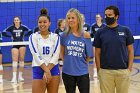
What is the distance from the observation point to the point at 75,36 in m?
5.73

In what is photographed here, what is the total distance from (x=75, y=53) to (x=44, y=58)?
51 cm

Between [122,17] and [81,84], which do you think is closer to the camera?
[81,84]

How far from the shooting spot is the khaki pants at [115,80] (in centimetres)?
557

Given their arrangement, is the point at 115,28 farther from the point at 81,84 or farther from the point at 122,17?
the point at 122,17

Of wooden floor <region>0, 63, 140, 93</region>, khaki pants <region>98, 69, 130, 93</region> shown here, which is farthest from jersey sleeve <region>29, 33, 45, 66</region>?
wooden floor <region>0, 63, 140, 93</region>

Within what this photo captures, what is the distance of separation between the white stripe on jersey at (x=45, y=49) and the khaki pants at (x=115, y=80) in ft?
2.79

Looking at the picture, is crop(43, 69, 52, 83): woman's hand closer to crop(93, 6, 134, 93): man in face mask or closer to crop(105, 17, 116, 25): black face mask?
crop(93, 6, 134, 93): man in face mask

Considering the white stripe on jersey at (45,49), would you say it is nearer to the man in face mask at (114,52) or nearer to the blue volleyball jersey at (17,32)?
the man in face mask at (114,52)

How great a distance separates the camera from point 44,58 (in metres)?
5.70

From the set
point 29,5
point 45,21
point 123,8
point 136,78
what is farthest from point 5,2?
point 45,21

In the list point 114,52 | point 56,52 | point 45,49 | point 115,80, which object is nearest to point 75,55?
point 56,52

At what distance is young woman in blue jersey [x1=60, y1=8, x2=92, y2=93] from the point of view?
5.68 meters

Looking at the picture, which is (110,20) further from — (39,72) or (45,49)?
(39,72)

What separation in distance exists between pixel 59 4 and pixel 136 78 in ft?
18.7
